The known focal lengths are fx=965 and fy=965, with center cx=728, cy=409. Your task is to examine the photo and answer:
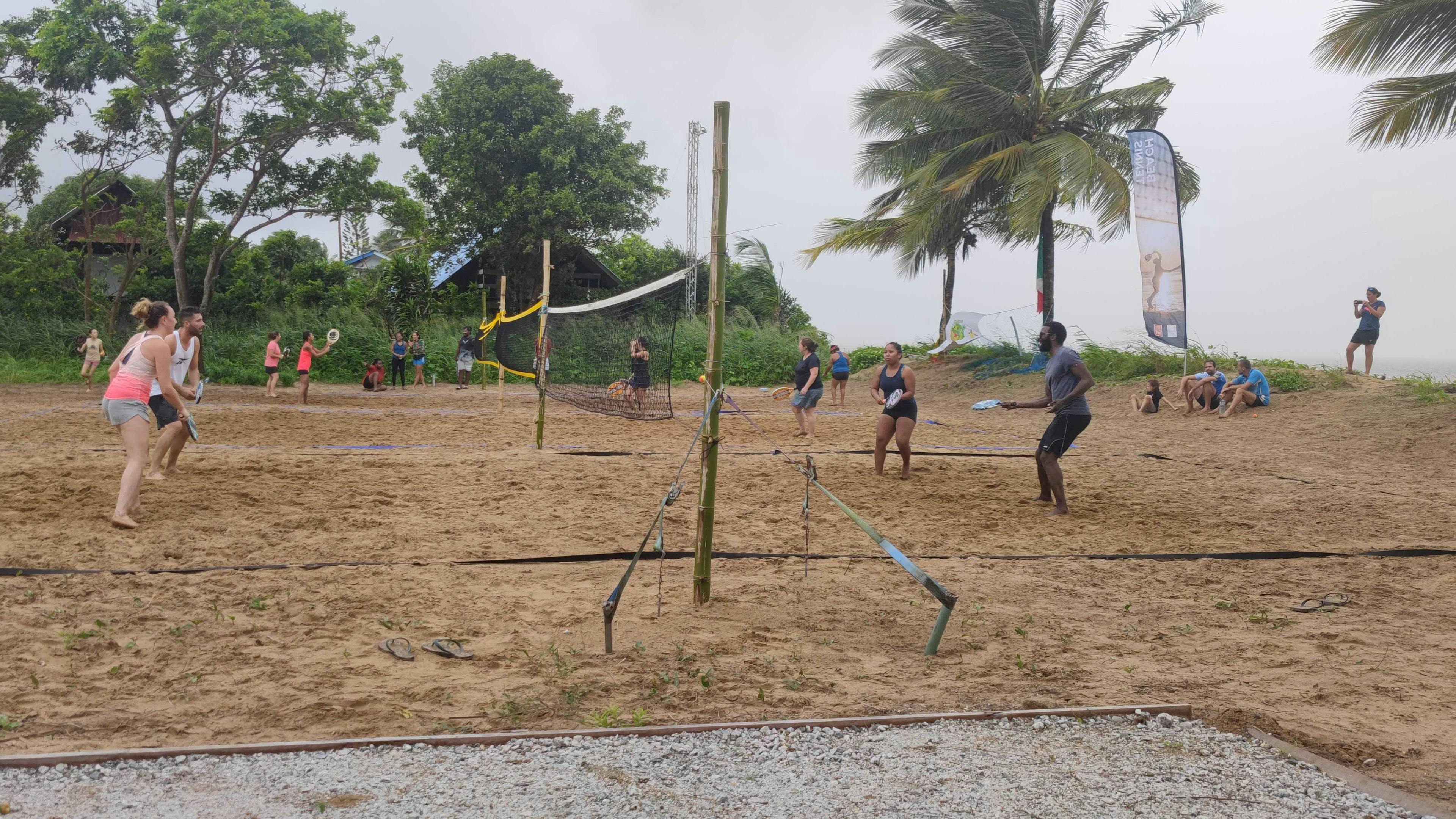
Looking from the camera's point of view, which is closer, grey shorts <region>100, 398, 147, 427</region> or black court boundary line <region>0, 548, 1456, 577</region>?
black court boundary line <region>0, 548, 1456, 577</region>

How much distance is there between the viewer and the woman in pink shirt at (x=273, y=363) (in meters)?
15.3

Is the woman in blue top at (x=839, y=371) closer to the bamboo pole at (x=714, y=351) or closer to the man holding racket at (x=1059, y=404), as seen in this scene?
the man holding racket at (x=1059, y=404)

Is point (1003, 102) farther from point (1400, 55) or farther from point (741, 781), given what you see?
point (741, 781)

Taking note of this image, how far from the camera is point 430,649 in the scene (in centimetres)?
384

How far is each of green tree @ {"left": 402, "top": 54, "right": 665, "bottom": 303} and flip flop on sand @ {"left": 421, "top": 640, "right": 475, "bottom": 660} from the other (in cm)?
2182

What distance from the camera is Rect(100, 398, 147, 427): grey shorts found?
568 centimetres

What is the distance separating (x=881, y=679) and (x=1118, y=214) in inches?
593

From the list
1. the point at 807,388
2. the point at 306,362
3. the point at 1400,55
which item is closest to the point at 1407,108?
the point at 1400,55

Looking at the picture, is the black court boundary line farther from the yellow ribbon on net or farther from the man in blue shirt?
the man in blue shirt

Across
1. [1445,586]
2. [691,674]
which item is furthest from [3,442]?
[1445,586]

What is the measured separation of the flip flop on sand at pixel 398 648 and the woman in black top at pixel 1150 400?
13.2 metres

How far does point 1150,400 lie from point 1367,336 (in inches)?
120

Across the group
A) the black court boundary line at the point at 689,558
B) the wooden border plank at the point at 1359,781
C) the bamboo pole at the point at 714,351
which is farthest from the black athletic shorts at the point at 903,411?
the wooden border plank at the point at 1359,781

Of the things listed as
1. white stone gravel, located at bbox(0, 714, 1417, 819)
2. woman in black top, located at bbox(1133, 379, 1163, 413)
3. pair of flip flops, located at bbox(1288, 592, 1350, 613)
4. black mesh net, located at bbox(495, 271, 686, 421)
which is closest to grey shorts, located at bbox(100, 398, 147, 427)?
white stone gravel, located at bbox(0, 714, 1417, 819)
